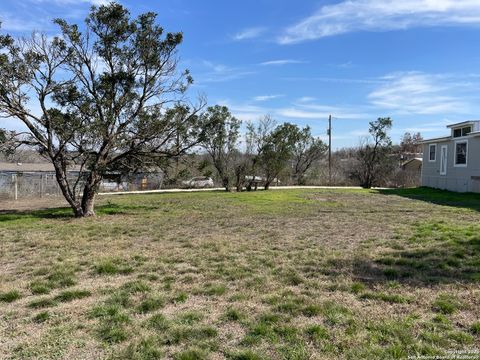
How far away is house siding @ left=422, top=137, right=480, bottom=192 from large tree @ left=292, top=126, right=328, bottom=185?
11.1 meters

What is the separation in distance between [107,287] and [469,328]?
13.1 ft

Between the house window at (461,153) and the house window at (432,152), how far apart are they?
304 cm

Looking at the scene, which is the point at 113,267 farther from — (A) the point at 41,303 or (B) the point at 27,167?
(B) the point at 27,167

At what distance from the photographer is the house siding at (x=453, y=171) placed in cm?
2097

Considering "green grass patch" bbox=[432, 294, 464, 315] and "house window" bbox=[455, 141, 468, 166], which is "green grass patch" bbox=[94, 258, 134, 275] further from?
"house window" bbox=[455, 141, 468, 166]

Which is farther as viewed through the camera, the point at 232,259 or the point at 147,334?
the point at 232,259

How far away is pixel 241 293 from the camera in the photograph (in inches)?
183

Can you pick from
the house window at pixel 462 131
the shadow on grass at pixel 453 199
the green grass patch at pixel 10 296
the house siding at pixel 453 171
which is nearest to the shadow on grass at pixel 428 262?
the green grass patch at pixel 10 296

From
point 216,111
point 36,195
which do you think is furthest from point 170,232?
point 36,195

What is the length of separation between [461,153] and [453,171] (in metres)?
1.21

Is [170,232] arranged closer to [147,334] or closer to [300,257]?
[300,257]

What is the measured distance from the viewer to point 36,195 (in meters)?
22.9

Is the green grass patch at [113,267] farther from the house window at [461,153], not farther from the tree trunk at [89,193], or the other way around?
the house window at [461,153]

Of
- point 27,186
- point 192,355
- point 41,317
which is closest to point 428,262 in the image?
point 192,355
